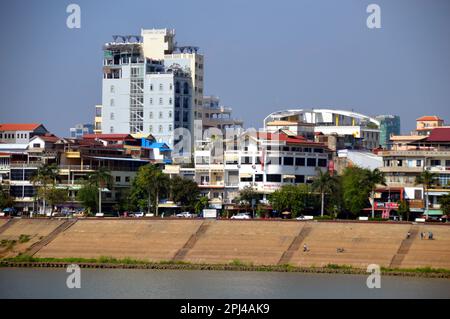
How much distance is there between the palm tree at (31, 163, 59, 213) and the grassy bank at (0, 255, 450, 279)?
21.1 meters

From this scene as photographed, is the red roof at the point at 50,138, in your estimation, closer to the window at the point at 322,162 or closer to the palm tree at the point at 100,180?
the palm tree at the point at 100,180

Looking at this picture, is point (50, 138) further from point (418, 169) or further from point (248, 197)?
point (418, 169)

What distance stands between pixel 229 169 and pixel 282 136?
6158 mm

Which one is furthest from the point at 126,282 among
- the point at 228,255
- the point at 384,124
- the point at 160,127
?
the point at 384,124

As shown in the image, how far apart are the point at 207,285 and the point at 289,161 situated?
136 feet

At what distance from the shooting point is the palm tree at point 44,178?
12581cm

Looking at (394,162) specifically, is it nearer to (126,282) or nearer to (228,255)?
(228,255)

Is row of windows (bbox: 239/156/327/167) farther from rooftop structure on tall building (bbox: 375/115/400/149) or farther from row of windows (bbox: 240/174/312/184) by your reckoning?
rooftop structure on tall building (bbox: 375/115/400/149)

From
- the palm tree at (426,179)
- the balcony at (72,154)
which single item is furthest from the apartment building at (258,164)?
the palm tree at (426,179)

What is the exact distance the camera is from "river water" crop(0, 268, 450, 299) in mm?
83625

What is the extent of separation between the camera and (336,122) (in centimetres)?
15650

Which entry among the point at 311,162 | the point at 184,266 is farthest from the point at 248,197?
the point at 184,266

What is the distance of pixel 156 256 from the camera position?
338 ft
